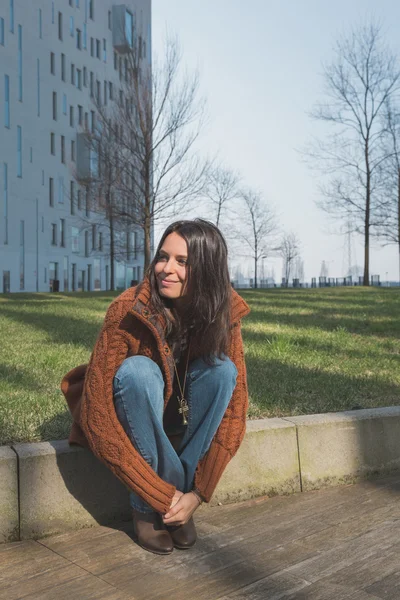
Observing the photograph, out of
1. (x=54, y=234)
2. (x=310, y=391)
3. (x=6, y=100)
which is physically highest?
(x=6, y=100)

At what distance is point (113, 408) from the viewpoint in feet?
9.39

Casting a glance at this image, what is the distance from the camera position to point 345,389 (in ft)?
15.8

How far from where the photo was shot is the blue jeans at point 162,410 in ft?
9.34

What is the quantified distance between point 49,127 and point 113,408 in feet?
137

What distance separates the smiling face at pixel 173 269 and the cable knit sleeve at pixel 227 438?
1.14ft

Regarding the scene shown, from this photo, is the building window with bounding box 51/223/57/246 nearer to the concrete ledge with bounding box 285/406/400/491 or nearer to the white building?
the white building

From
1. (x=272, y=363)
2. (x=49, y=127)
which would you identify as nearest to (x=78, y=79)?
(x=49, y=127)

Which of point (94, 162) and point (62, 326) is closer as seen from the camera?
point (62, 326)

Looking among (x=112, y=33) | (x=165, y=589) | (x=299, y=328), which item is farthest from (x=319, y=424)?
(x=112, y=33)

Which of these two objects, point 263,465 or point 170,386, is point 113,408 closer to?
point 170,386

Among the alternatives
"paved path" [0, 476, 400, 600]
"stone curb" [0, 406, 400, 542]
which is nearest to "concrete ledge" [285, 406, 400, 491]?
"stone curb" [0, 406, 400, 542]

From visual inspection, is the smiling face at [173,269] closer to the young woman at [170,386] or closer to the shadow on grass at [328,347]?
the young woman at [170,386]

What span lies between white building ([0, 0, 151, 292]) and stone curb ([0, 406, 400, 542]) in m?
30.0

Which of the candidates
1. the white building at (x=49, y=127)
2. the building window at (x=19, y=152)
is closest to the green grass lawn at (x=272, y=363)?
the white building at (x=49, y=127)
